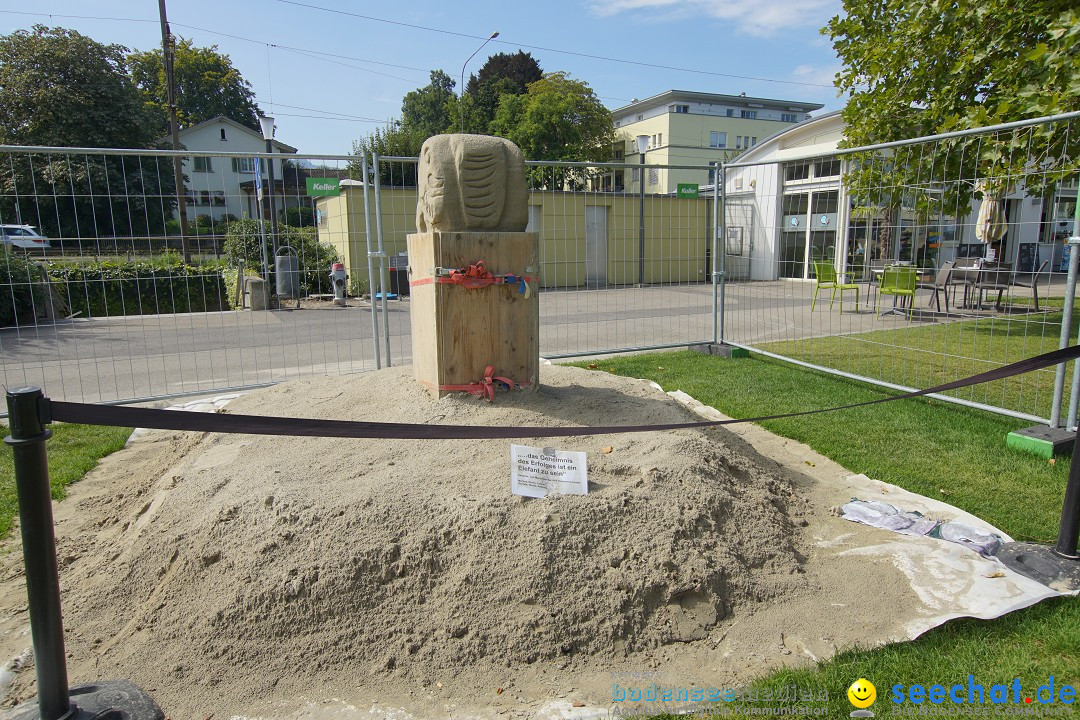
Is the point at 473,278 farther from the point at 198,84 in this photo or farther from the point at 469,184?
the point at 198,84

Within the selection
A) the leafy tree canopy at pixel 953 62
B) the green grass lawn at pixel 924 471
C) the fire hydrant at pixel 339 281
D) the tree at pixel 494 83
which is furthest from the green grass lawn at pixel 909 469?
the tree at pixel 494 83

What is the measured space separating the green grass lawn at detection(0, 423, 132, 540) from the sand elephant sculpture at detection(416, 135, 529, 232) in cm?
278

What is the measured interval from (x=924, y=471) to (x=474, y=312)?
10.6ft

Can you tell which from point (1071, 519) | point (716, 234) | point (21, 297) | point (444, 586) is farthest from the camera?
point (21, 297)

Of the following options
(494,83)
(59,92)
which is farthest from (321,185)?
(494,83)

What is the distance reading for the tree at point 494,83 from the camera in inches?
1598

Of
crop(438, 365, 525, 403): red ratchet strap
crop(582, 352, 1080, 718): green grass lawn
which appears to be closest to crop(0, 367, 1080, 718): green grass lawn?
crop(582, 352, 1080, 718): green grass lawn

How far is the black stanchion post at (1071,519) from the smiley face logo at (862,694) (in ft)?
5.09

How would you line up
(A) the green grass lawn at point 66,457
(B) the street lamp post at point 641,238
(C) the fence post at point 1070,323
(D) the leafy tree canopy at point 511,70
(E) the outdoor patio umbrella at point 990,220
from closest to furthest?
(A) the green grass lawn at point 66,457, (C) the fence post at point 1070,323, (E) the outdoor patio umbrella at point 990,220, (B) the street lamp post at point 641,238, (D) the leafy tree canopy at point 511,70

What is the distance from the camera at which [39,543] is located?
197 cm

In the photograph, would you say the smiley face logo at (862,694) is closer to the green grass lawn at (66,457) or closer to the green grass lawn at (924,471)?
the green grass lawn at (924,471)

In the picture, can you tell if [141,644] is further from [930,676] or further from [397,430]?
[930,676]

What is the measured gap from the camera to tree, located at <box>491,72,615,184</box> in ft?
112

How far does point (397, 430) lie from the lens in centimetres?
237
